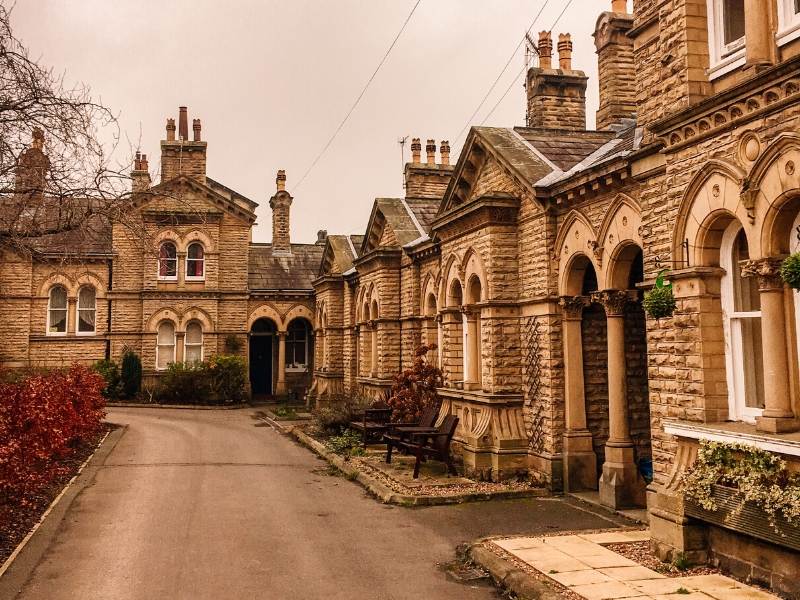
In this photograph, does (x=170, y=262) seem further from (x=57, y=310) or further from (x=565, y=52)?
(x=565, y=52)

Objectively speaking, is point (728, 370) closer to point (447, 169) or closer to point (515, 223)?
point (515, 223)

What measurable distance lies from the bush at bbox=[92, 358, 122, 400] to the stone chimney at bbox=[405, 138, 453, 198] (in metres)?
14.5

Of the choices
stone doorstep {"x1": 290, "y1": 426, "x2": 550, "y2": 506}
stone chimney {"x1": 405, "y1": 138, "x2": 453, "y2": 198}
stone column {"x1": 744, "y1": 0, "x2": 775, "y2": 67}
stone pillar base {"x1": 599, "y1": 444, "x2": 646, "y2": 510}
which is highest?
stone chimney {"x1": 405, "y1": 138, "x2": 453, "y2": 198}

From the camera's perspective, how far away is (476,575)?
782cm

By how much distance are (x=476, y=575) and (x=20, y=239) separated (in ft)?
22.2

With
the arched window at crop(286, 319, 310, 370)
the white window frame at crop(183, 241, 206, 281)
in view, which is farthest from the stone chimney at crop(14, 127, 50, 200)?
the arched window at crop(286, 319, 310, 370)

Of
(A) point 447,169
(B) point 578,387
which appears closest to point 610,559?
(B) point 578,387

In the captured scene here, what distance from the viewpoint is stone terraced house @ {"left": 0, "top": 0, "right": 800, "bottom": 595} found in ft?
21.9

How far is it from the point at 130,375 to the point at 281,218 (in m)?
10.3

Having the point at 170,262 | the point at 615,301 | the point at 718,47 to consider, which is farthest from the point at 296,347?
the point at 718,47

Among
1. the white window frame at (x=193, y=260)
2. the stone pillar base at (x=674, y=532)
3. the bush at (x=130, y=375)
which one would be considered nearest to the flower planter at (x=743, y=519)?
the stone pillar base at (x=674, y=532)

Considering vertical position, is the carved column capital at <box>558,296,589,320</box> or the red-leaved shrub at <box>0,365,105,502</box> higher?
the carved column capital at <box>558,296,589,320</box>

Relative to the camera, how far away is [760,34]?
6.76 metres

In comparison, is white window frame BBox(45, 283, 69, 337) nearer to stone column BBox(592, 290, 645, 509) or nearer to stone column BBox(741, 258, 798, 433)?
stone column BBox(592, 290, 645, 509)
